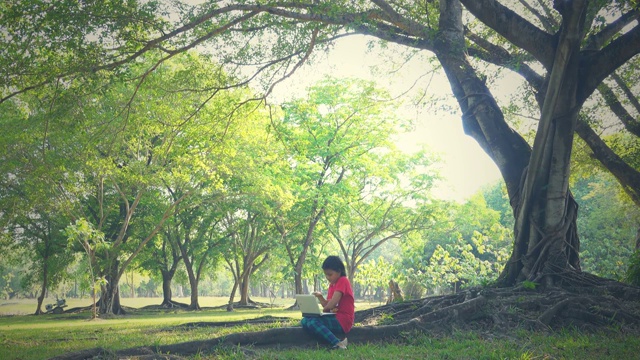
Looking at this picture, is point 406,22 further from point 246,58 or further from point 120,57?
point 120,57

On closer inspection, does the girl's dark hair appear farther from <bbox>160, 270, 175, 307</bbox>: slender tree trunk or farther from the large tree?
<bbox>160, 270, 175, 307</bbox>: slender tree trunk

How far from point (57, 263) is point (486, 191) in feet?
169

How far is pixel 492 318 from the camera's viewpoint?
25.1 ft

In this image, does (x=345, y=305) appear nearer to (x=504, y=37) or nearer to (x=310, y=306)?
(x=310, y=306)

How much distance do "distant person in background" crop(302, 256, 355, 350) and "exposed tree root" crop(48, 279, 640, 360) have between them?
301 millimetres

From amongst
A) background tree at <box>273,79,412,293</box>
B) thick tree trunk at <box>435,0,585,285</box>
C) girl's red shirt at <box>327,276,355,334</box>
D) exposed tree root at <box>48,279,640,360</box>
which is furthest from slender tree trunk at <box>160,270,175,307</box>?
girl's red shirt at <box>327,276,355,334</box>

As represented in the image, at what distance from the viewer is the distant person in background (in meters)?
6.50

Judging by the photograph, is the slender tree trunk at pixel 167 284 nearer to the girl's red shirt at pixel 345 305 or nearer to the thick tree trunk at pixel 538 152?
the thick tree trunk at pixel 538 152

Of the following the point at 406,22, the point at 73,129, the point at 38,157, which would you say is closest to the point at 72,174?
the point at 38,157

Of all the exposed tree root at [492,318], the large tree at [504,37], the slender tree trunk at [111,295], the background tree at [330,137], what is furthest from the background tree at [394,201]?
the exposed tree root at [492,318]

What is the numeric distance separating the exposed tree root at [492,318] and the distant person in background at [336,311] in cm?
30

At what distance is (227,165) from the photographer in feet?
73.8

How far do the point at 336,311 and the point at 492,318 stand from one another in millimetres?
2835

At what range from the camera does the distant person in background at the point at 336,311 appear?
6.50 m
